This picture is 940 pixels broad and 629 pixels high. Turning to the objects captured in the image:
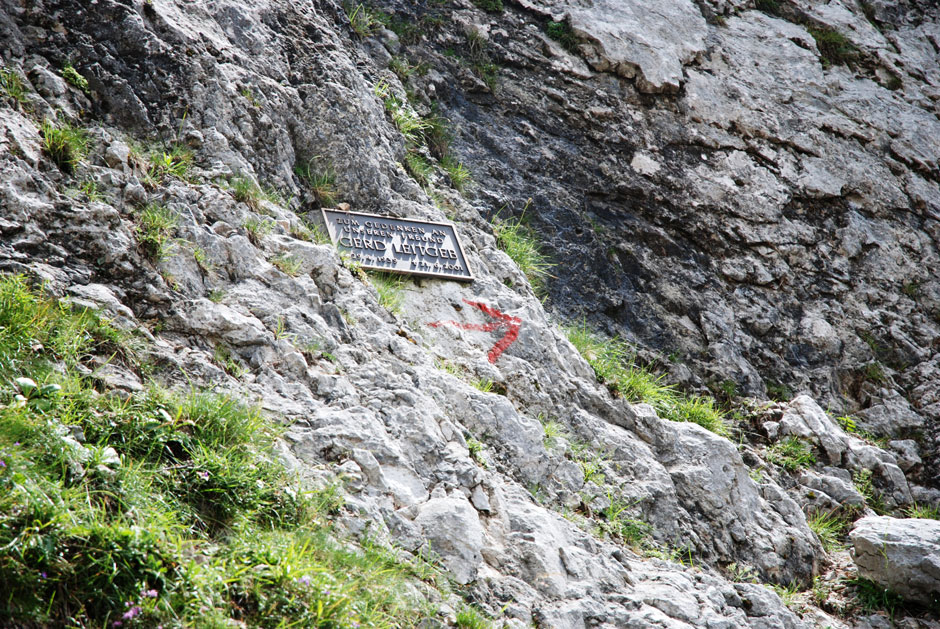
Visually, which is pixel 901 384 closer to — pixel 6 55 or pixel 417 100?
pixel 417 100

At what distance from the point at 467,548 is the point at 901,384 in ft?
18.8

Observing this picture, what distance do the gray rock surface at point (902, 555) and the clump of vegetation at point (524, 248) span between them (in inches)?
126

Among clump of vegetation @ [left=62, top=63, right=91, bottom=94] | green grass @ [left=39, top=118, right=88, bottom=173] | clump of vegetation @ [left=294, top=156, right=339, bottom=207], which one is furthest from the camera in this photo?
clump of vegetation @ [left=294, top=156, right=339, bottom=207]

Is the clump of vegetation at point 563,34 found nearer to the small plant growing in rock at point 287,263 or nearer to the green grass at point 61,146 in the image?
the small plant growing in rock at point 287,263

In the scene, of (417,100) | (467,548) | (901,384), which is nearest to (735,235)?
(901,384)

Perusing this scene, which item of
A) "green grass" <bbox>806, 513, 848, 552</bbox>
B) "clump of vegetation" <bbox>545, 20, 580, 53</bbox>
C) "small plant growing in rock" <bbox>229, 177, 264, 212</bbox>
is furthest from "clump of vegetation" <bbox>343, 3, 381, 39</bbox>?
"green grass" <bbox>806, 513, 848, 552</bbox>

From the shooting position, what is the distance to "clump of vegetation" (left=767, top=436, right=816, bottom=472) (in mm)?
6016

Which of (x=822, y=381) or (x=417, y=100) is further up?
(x=417, y=100)

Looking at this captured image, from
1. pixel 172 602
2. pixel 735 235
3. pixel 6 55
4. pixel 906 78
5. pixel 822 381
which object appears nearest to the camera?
pixel 172 602

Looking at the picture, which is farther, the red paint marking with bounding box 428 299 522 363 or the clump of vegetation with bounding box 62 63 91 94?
the red paint marking with bounding box 428 299 522 363

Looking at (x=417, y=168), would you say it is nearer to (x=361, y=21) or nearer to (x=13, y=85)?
(x=361, y=21)

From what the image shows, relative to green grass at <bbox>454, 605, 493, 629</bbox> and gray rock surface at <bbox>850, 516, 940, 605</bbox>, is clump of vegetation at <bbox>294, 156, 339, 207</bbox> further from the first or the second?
gray rock surface at <bbox>850, 516, 940, 605</bbox>

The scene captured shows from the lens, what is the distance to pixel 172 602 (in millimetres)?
2471

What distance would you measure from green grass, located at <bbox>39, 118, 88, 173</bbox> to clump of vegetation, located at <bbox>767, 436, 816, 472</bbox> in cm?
568
